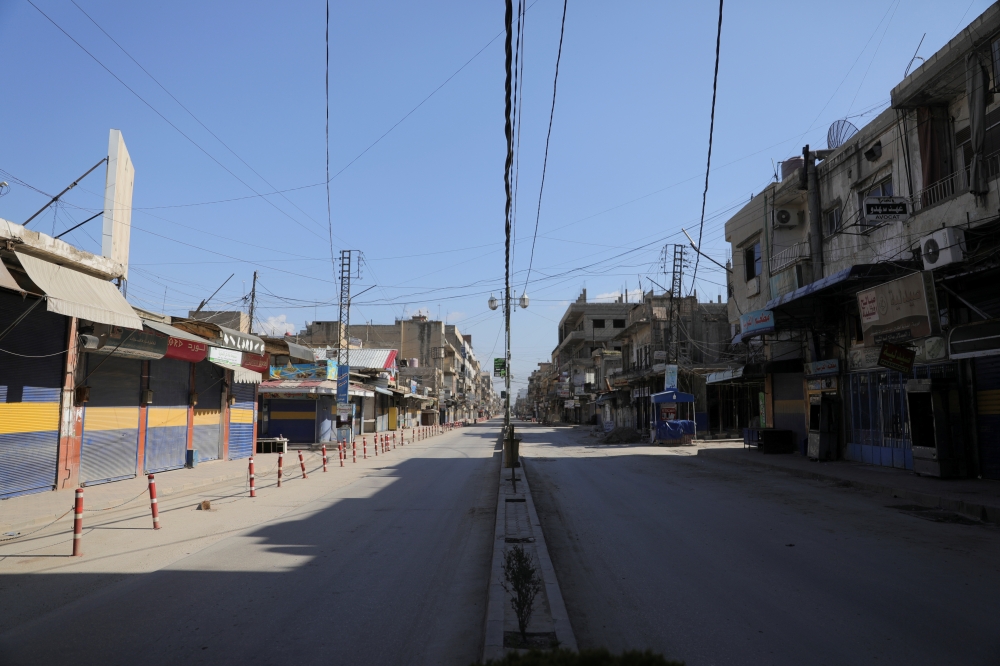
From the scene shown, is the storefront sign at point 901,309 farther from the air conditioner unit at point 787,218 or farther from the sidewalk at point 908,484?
the air conditioner unit at point 787,218

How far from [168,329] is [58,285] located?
17.7 feet

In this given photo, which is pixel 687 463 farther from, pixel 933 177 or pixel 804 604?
pixel 804 604

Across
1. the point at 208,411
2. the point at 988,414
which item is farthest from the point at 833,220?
the point at 208,411

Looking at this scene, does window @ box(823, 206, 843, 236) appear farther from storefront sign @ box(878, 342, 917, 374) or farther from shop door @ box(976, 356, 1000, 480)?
shop door @ box(976, 356, 1000, 480)

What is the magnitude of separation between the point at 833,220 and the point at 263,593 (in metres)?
21.7

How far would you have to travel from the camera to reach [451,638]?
17.7ft

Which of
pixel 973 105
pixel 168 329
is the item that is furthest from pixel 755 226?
pixel 168 329

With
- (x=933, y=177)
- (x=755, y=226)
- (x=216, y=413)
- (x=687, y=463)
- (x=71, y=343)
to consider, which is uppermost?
(x=755, y=226)

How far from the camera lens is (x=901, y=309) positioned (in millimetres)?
14797

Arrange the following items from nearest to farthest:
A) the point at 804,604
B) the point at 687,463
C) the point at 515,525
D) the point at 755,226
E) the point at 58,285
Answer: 1. the point at 804,604
2. the point at 515,525
3. the point at 58,285
4. the point at 687,463
5. the point at 755,226

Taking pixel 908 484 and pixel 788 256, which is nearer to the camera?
pixel 908 484

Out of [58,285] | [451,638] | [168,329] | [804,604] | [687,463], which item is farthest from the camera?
[687,463]

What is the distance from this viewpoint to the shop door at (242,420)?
25.9 meters

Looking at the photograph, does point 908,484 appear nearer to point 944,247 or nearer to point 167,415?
point 944,247
